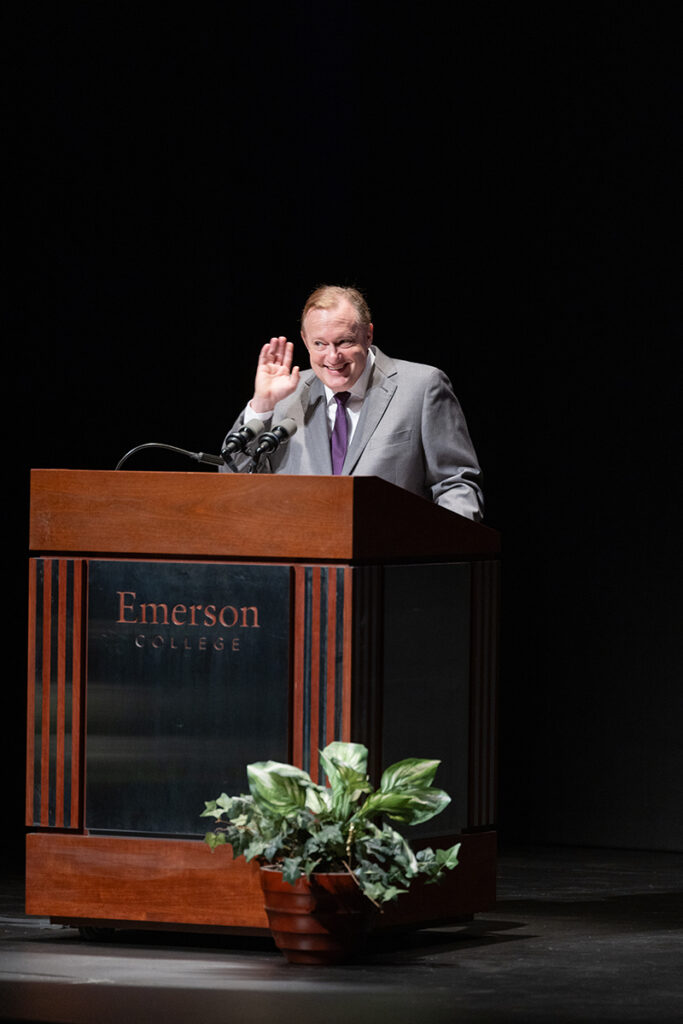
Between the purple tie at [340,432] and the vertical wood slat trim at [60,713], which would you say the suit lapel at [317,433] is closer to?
the purple tie at [340,432]

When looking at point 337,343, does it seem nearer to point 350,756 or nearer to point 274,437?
point 274,437

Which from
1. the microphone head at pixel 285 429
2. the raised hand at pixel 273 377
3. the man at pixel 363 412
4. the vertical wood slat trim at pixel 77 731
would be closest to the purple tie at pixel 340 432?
the man at pixel 363 412

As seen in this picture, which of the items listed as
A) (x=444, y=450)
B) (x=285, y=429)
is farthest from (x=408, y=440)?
(x=285, y=429)

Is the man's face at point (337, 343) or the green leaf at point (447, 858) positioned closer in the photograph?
the green leaf at point (447, 858)

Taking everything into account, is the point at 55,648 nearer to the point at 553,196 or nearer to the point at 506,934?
the point at 506,934

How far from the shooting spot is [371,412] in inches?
182

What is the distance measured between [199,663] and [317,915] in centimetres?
57

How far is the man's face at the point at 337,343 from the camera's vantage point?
4539mm

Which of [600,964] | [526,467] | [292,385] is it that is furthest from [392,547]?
[526,467]

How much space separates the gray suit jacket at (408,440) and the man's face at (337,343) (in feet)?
0.28

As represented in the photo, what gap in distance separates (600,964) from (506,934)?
1.45ft

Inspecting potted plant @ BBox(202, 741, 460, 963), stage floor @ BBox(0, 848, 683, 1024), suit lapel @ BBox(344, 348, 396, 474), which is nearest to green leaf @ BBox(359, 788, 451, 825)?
potted plant @ BBox(202, 741, 460, 963)

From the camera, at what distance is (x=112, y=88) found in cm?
627

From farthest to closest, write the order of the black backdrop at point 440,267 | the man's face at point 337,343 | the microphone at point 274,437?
1. the black backdrop at point 440,267
2. the man's face at point 337,343
3. the microphone at point 274,437
